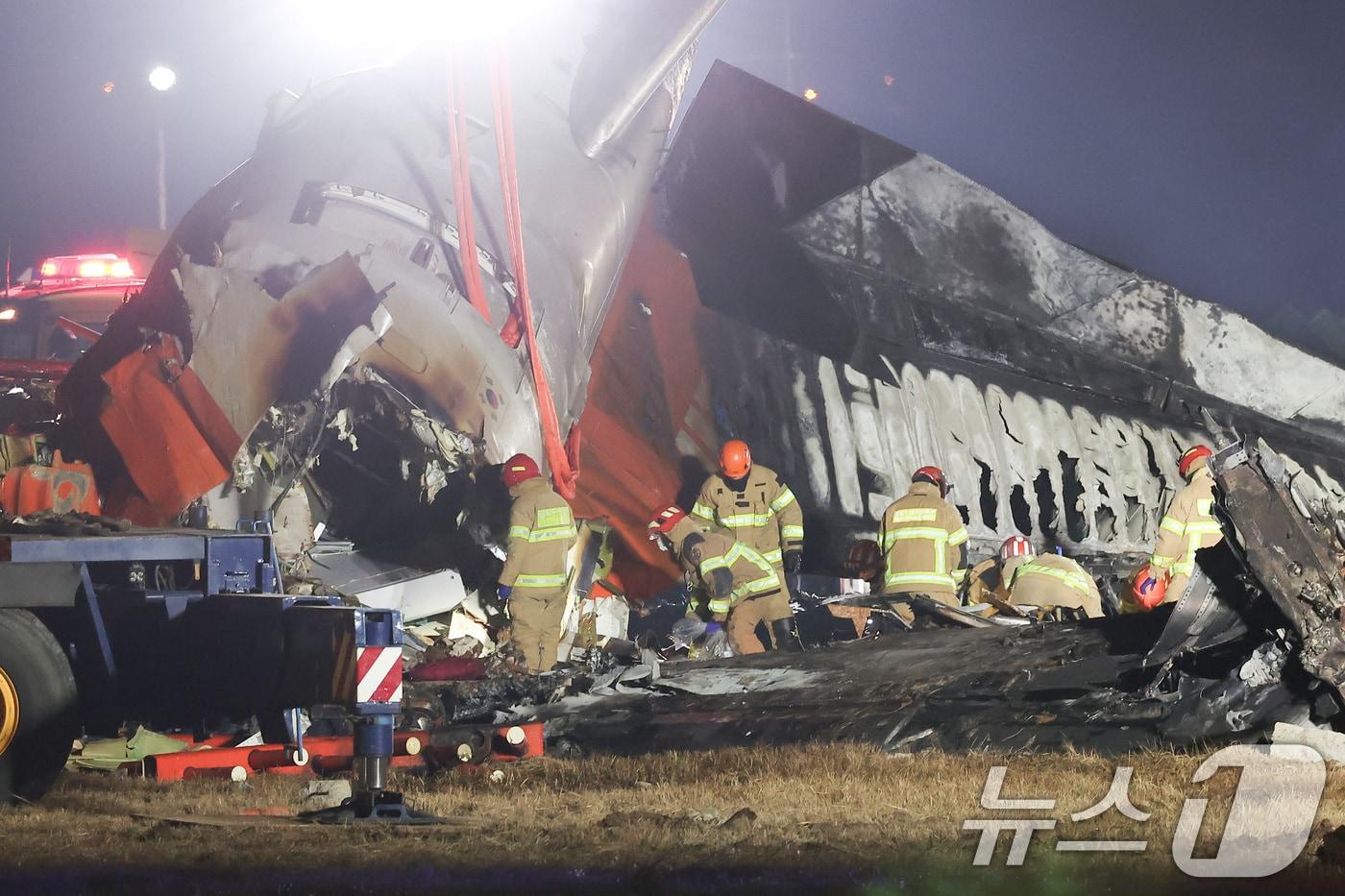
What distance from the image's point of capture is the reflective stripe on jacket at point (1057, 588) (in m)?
8.79

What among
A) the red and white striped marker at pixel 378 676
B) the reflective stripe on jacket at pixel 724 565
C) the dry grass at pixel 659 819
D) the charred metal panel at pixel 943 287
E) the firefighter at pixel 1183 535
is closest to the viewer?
the dry grass at pixel 659 819

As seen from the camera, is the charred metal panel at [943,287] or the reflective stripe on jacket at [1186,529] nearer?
the reflective stripe on jacket at [1186,529]

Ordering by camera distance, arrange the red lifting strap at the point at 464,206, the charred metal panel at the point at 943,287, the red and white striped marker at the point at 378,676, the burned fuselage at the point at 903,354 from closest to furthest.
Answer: the red and white striped marker at the point at 378,676 < the red lifting strap at the point at 464,206 < the burned fuselage at the point at 903,354 < the charred metal panel at the point at 943,287

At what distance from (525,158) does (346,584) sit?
3403 mm

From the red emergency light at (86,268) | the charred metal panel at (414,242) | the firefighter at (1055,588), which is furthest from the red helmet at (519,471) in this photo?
the red emergency light at (86,268)

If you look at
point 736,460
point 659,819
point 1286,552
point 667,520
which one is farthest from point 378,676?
point 736,460

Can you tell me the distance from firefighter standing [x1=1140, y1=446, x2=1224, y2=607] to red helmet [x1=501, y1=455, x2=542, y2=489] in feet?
13.0

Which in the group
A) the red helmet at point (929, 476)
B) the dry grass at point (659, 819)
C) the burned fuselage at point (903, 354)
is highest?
the burned fuselage at point (903, 354)

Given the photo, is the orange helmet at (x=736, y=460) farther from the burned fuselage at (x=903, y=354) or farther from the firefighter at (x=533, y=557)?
the burned fuselage at (x=903, y=354)

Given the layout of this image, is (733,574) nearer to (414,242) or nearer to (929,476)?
(929,476)

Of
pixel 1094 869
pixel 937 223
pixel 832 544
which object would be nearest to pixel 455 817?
pixel 1094 869

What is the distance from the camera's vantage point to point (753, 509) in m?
10.1

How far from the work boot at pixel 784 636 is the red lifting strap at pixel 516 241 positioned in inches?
75.8

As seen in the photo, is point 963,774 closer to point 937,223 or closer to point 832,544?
point 832,544
